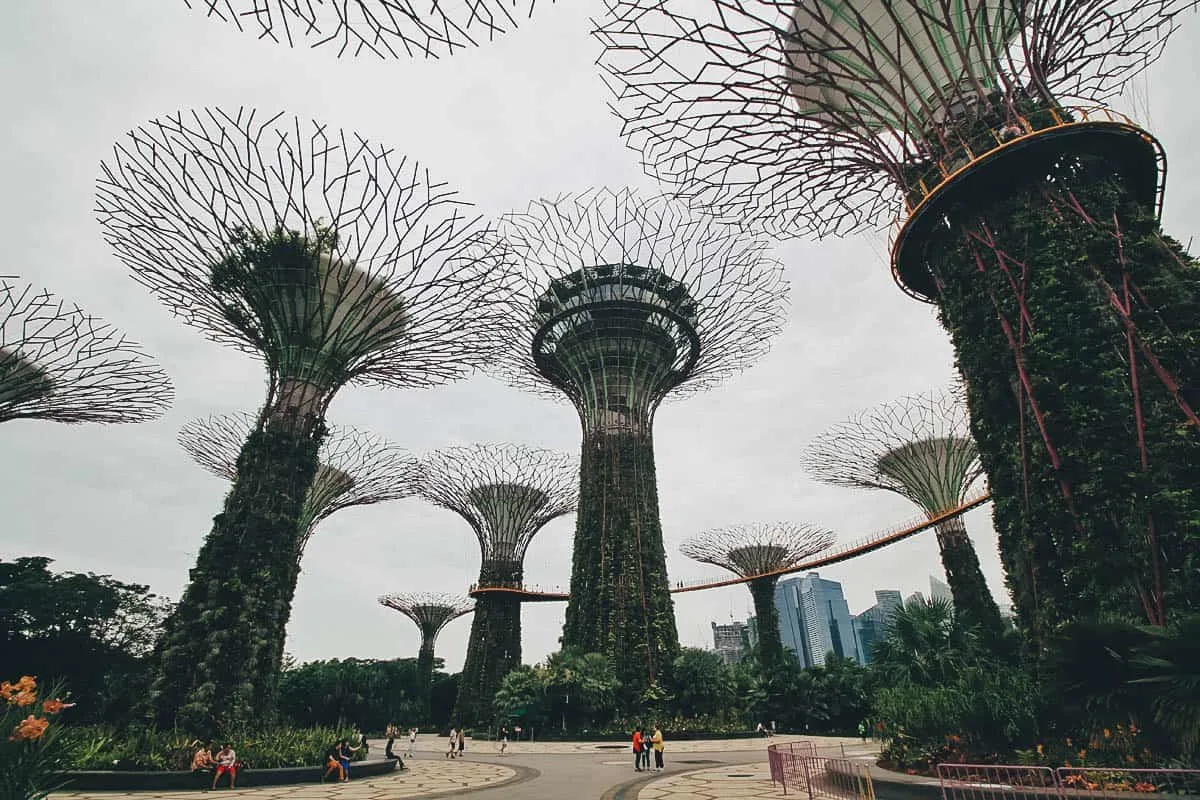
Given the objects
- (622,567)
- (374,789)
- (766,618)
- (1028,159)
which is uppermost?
(1028,159)

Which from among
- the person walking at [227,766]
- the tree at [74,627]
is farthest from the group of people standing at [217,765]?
the tree at [74,627]

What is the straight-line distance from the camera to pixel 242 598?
432 inches

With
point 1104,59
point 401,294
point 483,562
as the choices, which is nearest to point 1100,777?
point 1104,59

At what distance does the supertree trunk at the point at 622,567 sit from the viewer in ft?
71.5

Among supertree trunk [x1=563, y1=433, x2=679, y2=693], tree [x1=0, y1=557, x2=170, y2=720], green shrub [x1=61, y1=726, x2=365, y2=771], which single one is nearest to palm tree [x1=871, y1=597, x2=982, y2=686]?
supertree trunk [x1=563, y1=433, x2=679, y2=693]

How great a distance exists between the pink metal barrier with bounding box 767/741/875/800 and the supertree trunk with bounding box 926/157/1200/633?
3162 millimetres

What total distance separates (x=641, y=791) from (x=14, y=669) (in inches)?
1222

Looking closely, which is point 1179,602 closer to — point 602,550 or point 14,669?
point 602,550

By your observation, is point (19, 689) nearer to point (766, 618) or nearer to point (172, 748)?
point (172, 748)

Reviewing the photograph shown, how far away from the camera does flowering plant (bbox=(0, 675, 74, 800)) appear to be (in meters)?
3.04

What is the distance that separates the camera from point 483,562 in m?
31.0

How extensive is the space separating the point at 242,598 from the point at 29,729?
896cm

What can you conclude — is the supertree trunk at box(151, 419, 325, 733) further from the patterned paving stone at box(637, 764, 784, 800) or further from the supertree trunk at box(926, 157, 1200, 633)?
the supertree trunk at box(926, 157, 1200, 633)

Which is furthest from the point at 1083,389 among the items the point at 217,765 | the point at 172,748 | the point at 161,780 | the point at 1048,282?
the point at 172,748
